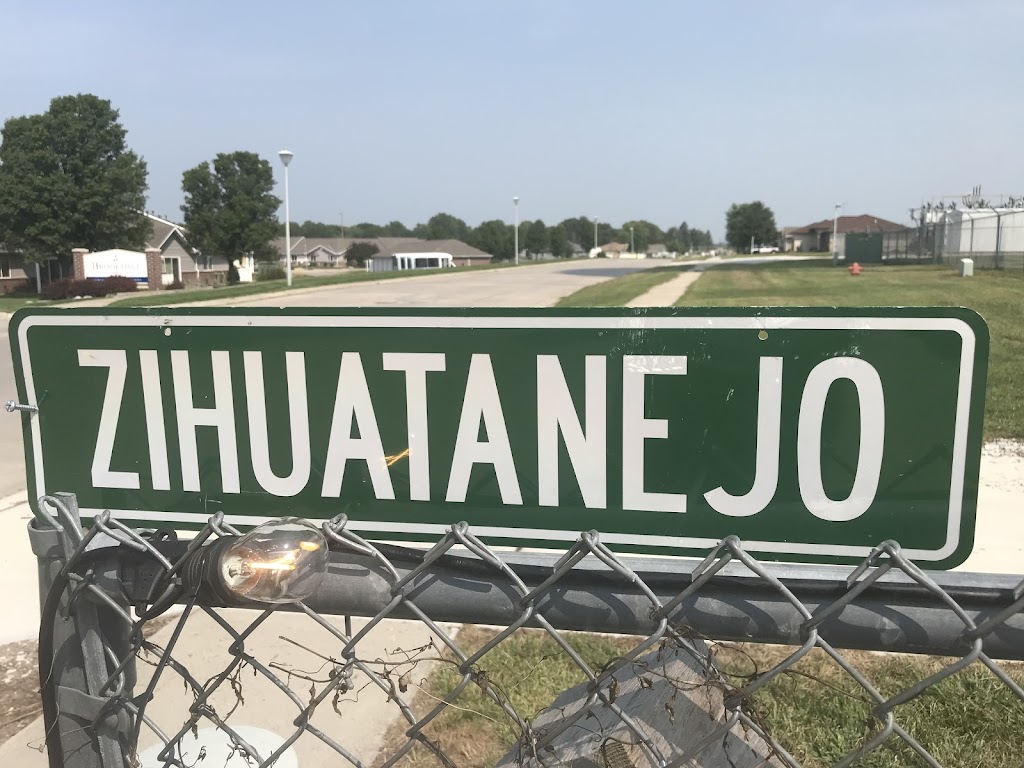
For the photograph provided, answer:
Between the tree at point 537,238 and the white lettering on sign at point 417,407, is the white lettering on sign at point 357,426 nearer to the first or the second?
the white lettering on sign at point 417,407

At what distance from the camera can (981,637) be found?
996 millimetres

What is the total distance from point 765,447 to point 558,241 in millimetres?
117689

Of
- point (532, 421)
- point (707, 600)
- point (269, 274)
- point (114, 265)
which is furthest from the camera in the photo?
point (269, 274)

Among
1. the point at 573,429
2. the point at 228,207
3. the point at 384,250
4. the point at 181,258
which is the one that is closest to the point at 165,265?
the point at 181,258

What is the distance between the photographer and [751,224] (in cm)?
10038

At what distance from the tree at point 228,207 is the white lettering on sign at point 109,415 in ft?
175

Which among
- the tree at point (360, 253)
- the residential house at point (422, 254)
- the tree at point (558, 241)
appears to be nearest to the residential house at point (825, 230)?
the tree at point (558, 241)

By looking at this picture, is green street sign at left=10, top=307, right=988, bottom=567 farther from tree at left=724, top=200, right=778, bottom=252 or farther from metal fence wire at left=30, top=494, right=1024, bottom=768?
tree at left=724, top=200, right=778, bottom=252

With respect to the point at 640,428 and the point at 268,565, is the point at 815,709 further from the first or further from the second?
the point at 268,565

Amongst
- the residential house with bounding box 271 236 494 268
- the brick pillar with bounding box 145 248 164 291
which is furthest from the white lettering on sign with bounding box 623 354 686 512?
the residential house with bounding box 271 236 494 268

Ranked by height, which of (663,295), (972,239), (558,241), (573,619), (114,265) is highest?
(558,241)

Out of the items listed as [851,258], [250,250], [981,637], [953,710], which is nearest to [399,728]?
[953,710]

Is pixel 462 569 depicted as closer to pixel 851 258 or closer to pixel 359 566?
pixel 359 566

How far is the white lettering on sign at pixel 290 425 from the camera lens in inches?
49.5
